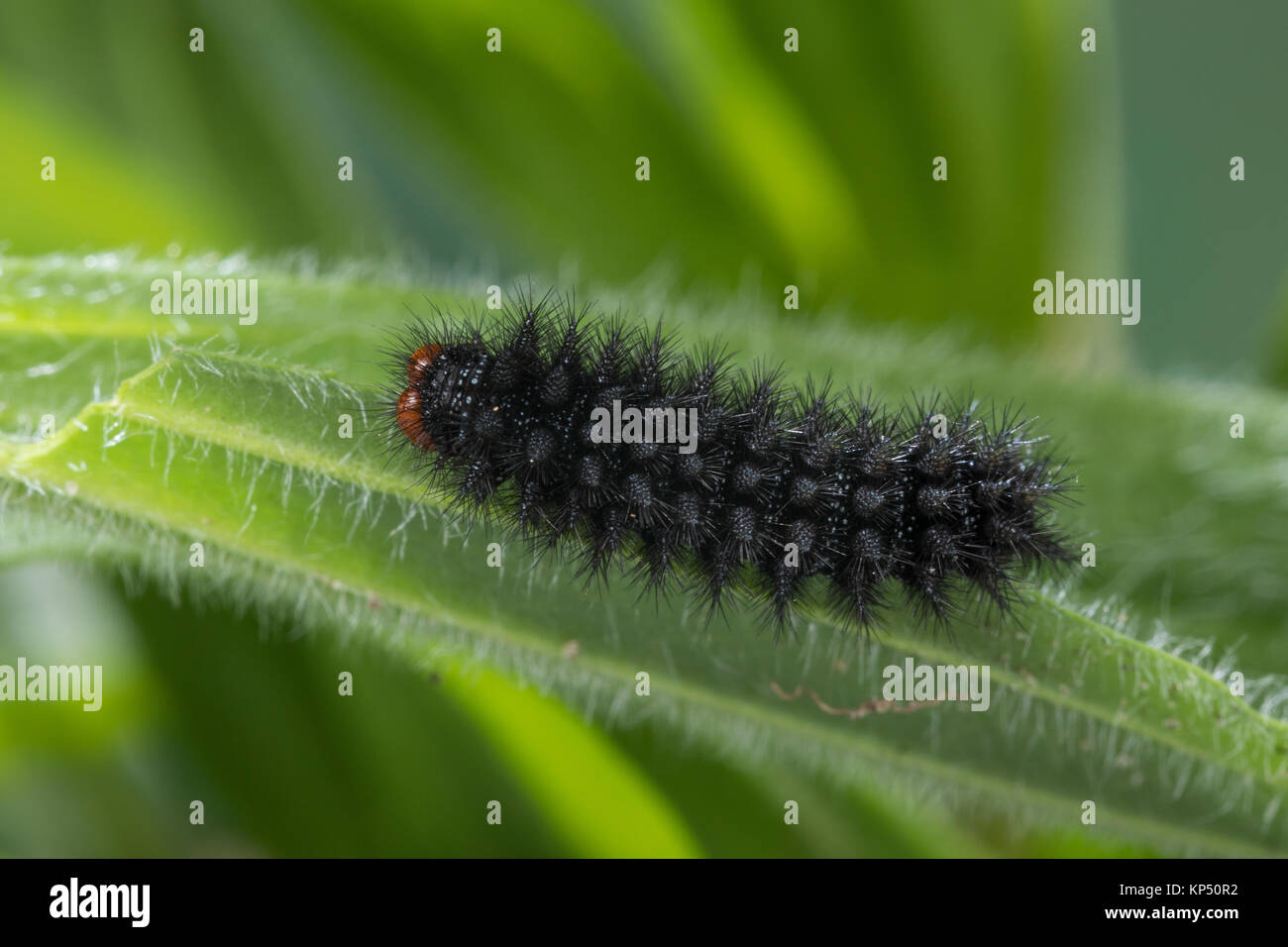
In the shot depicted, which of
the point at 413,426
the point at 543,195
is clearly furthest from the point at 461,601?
the point at 543,195

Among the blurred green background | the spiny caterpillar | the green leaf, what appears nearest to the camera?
the green leaf

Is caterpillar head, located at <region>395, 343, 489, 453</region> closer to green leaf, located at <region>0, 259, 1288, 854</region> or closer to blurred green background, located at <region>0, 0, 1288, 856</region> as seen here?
green leaf, located at <region>0, 259, 1288, 854</region>

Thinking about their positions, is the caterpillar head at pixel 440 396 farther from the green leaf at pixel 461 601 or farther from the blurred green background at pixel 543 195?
the blurred green background at pixel 543 195

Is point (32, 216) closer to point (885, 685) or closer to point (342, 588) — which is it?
point (342, 588)

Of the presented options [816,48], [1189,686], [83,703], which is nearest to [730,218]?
[816,48]

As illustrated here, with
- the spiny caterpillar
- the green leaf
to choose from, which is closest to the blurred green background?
the green leaf

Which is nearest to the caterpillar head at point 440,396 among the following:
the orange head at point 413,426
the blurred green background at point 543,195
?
the orange head at point 413,426
